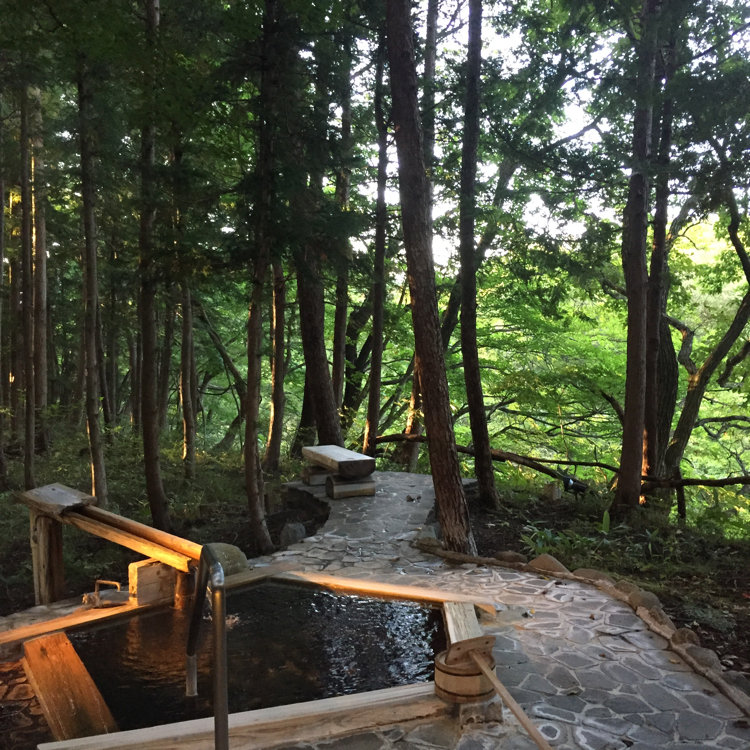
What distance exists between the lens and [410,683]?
4160mm

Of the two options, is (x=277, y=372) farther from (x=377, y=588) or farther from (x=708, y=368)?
(x=708, y=368)

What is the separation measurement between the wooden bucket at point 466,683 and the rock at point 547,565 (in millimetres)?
2873

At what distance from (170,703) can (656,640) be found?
143 inches

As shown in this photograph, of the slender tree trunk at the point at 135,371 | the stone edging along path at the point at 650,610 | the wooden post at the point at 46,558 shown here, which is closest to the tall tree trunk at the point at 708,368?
the stone edging along path at the point at 650,610

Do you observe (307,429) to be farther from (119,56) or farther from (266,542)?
(119,56)

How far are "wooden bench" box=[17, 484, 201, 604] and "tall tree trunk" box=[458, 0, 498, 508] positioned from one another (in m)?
5.00

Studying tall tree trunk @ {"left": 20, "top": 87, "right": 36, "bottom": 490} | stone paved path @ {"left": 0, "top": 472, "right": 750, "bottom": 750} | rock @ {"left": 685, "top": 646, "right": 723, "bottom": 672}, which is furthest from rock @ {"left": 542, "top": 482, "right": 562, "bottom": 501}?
tall tree trunk @ {"left": 20, "top": 87, "right": 36, "bottom": 490}

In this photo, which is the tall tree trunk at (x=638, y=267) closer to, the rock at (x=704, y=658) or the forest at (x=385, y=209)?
the forest at (x=385, y=209)

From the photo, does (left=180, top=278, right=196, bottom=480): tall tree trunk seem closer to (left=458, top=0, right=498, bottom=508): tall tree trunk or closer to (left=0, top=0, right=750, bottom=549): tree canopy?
(left=0, top=0, right=750, bottom=549): tree canopy

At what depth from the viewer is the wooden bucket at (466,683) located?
3.64m

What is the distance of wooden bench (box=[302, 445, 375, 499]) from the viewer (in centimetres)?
934

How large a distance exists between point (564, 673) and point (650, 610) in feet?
4.61

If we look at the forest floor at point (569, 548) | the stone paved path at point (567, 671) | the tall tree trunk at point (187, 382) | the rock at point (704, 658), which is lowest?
the forest floor at point (569, 548)

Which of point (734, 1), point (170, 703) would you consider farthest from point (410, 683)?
point (734, 1)
